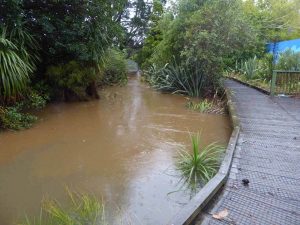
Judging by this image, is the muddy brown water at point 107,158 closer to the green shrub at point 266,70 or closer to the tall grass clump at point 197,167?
the tall grass clump at point 197,167

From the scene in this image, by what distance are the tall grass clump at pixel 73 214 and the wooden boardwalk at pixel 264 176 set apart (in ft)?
A: 3.27

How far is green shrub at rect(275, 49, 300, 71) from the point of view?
9516mm

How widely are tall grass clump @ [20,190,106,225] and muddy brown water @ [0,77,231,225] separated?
0.12m

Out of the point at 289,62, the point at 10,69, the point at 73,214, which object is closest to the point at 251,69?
the point at 289,62

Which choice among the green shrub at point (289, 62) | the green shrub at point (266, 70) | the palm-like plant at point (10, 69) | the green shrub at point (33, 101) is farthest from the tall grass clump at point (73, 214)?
the green shrub at point (266, 70)

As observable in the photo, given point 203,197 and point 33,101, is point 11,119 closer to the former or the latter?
point 33,101

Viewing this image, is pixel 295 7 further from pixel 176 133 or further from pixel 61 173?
pixel 61 173

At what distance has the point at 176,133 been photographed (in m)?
6.12

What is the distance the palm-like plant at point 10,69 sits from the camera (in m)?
5.69

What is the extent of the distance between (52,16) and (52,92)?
6.93 feet

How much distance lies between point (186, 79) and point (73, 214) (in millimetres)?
7851

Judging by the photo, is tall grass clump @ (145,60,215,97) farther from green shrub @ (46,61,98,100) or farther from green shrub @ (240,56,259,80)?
green shrub @ (240,56,259,80)

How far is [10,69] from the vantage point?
227 inches

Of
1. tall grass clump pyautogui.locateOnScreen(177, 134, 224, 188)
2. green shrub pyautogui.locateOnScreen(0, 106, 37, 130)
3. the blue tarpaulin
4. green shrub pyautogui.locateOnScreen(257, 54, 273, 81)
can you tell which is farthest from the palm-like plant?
the blue tarpaulin
